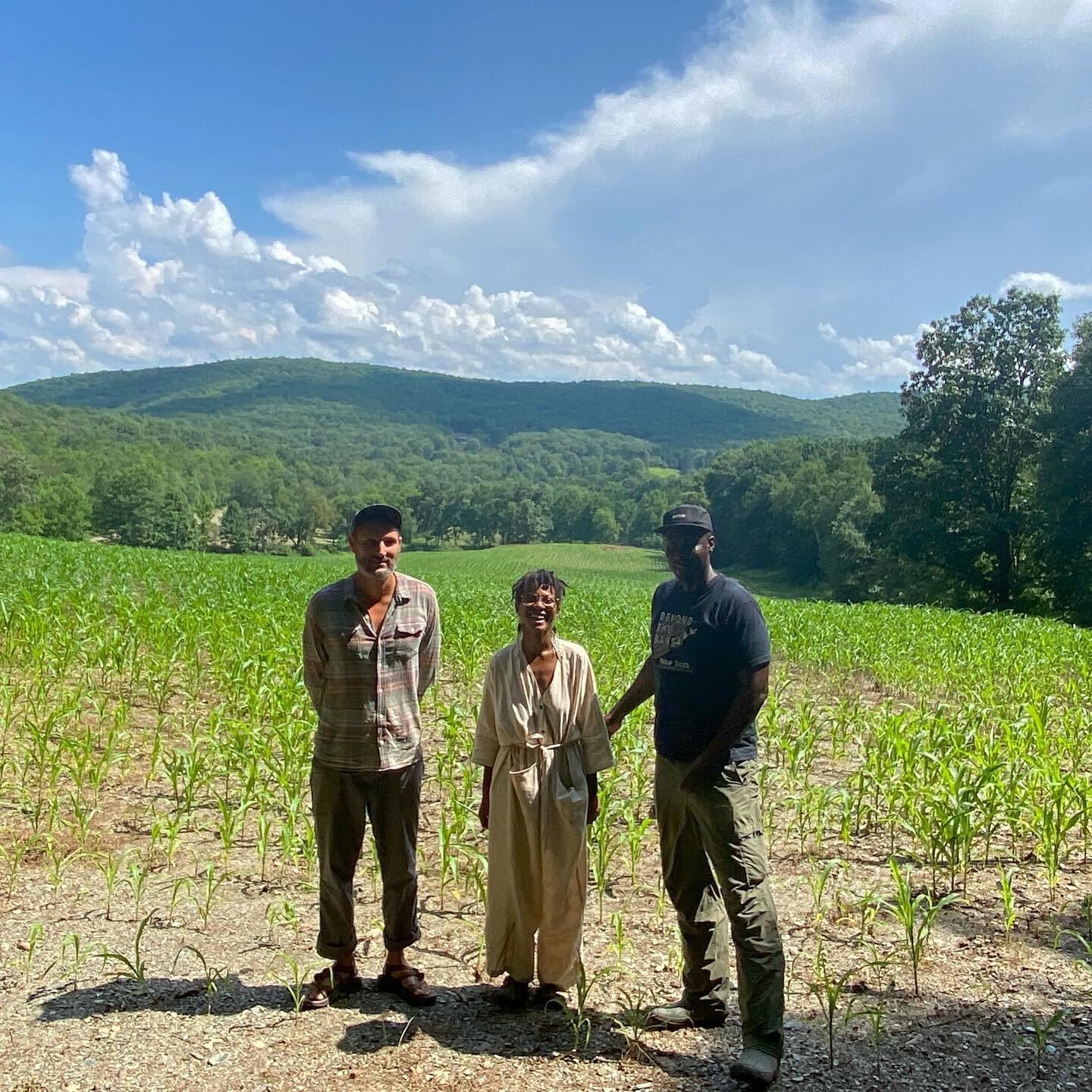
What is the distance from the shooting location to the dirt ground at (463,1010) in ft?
9.12

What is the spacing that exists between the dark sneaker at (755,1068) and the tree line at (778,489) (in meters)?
28.4

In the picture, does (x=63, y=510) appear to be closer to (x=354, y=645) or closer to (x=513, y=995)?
(x=354, y=645)

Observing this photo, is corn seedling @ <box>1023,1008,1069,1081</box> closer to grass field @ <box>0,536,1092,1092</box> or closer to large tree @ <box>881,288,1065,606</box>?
grass field @ <box>0,536,1092,1092</box>

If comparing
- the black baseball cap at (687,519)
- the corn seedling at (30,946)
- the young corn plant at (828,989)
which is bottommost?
the young corn plant at (828,989)

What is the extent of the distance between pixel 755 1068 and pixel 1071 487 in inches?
1137

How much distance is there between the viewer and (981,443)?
30750 mm

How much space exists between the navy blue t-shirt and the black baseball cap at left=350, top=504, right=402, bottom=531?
1099 mm

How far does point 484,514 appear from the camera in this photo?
99.4 m

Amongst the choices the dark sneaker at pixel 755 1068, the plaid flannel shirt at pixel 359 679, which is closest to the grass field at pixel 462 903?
the dark sneaker at pixel 755 1068

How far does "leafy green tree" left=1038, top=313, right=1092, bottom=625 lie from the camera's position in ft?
85.3

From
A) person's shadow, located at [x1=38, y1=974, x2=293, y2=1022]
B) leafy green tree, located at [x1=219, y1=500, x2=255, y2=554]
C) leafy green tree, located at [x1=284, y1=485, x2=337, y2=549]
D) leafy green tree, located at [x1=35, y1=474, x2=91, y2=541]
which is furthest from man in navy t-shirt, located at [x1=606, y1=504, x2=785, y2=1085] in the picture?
leafy green tree, located at [x1=284, y1=485, x2=337, y2=549]

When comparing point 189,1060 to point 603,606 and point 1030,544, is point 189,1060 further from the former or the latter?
point 1030,544

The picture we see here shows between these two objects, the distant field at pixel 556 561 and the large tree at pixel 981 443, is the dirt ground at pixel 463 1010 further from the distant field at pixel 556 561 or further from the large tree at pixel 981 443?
the distant field at pixel 556 561

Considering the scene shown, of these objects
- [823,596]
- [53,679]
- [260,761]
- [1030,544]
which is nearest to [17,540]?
[53,679]
